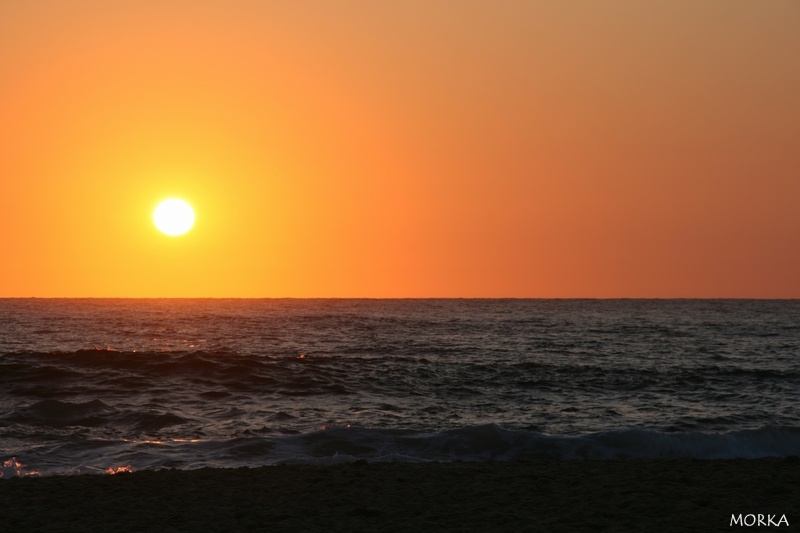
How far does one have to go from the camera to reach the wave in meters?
18.3

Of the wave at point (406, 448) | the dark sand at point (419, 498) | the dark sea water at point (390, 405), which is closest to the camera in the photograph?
the dark sand at point (419, 498)

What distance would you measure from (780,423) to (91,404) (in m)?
21.3

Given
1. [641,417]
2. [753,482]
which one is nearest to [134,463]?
[753,482]

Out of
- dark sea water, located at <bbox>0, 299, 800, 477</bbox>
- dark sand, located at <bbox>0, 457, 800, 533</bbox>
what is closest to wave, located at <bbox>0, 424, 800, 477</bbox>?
dark sea water, located at <bbox>0, 299, 800, 477</bbox>

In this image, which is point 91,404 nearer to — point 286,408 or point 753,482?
point 286,408

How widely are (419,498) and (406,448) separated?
255 inches

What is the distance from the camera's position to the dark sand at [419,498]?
1183cm

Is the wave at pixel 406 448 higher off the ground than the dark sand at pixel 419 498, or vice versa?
the dark sand at pixel 419 498

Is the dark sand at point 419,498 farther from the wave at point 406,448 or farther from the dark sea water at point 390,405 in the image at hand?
the dark sea water at point 390,405

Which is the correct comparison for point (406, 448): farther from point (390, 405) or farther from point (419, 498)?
point (390, 405)

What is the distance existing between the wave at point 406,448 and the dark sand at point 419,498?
8.88ft

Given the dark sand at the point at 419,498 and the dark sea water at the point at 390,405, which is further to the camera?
the dark sea water at the point at 390,405

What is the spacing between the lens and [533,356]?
47000 millimetres

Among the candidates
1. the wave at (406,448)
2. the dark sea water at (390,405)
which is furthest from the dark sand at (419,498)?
the dark sea water at (390,405)
